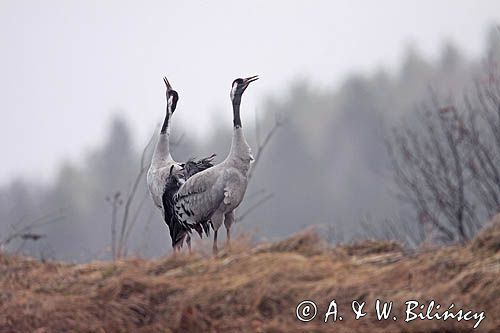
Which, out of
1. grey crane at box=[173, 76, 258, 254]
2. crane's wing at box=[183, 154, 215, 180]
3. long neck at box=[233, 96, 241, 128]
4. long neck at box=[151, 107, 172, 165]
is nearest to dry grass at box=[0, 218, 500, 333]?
grey crane at box=[173, 76, 258, 254]

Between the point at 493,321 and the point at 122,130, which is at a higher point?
the point at 122,130

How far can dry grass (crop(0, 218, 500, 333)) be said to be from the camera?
24.6 feet

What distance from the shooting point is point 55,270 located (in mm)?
9812

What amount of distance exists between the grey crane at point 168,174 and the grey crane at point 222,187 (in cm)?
26

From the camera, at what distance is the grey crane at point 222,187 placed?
10.2m

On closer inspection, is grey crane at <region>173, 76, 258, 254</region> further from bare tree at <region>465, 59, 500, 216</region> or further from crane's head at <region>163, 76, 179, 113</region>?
bare tree at <region>465, 59, 500, 216</region>

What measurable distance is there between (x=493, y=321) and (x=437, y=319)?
1.26 feet

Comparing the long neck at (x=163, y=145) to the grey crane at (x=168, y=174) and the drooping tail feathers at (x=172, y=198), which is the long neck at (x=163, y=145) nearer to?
the grey crane at (x=168, y=174)

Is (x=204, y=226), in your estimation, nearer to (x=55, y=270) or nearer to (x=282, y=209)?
(x=55, y=270)

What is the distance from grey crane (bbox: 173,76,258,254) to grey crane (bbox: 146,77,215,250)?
0.26 metres

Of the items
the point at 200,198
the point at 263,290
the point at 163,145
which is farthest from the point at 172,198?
the point at 263,290

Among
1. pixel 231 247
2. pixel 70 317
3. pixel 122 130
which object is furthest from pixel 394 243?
pixel 122 130

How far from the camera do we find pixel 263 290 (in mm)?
7926

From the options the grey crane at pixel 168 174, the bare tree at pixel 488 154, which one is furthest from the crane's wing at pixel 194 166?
the bare tree at pixel 488 154
